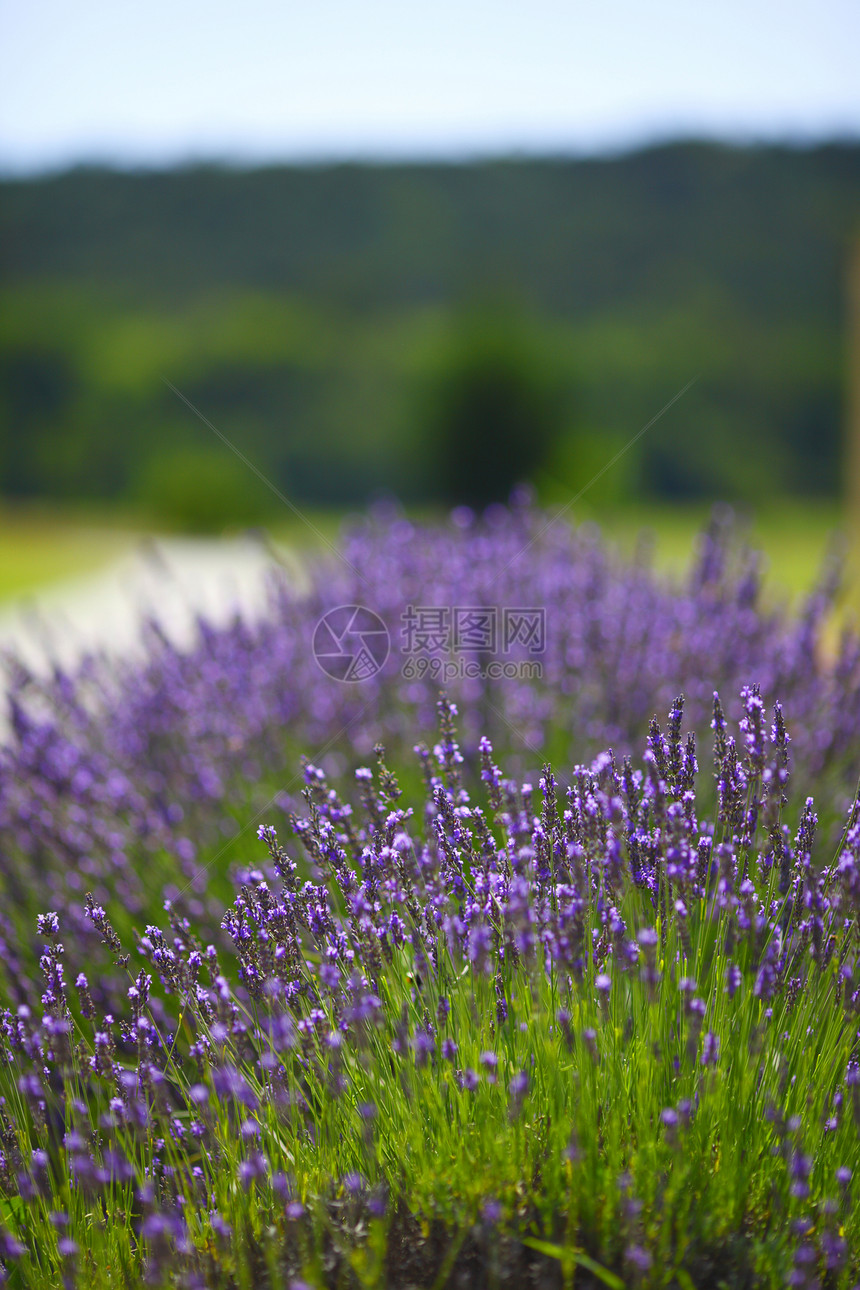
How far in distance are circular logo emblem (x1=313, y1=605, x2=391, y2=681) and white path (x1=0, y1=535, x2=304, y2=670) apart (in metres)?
1.29

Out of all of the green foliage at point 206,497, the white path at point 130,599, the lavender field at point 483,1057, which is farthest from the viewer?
the green foliage at point 206,497

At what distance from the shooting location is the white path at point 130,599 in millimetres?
7152

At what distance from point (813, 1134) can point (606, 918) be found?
18.0 inches

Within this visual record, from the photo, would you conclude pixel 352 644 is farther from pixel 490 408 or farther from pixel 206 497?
pixel 206 497

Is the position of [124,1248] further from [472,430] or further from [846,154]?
[846,154]

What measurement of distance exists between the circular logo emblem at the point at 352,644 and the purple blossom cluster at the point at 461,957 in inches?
52.6

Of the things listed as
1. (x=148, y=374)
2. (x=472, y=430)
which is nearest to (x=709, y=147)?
(x=148, y=374)

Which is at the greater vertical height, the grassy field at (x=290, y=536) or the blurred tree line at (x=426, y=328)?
the blurred tree line at (x=426, y=328)

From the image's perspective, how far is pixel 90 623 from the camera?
29.4 ft

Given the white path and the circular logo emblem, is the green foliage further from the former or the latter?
the circular logo emblem

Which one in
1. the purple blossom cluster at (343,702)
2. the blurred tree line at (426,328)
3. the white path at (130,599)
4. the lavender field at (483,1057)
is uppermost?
the blurred tree line at (426,328)

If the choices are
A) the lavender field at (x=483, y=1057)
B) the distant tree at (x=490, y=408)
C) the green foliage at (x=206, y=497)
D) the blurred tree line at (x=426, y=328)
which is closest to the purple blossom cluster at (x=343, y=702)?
the lavender field at (x=483, y=1057)

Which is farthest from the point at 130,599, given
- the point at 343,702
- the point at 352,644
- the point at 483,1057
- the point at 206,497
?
the point at 483,1057

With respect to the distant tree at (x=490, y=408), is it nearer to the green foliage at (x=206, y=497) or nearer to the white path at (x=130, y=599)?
the green foliage at (x=206, y=497)
